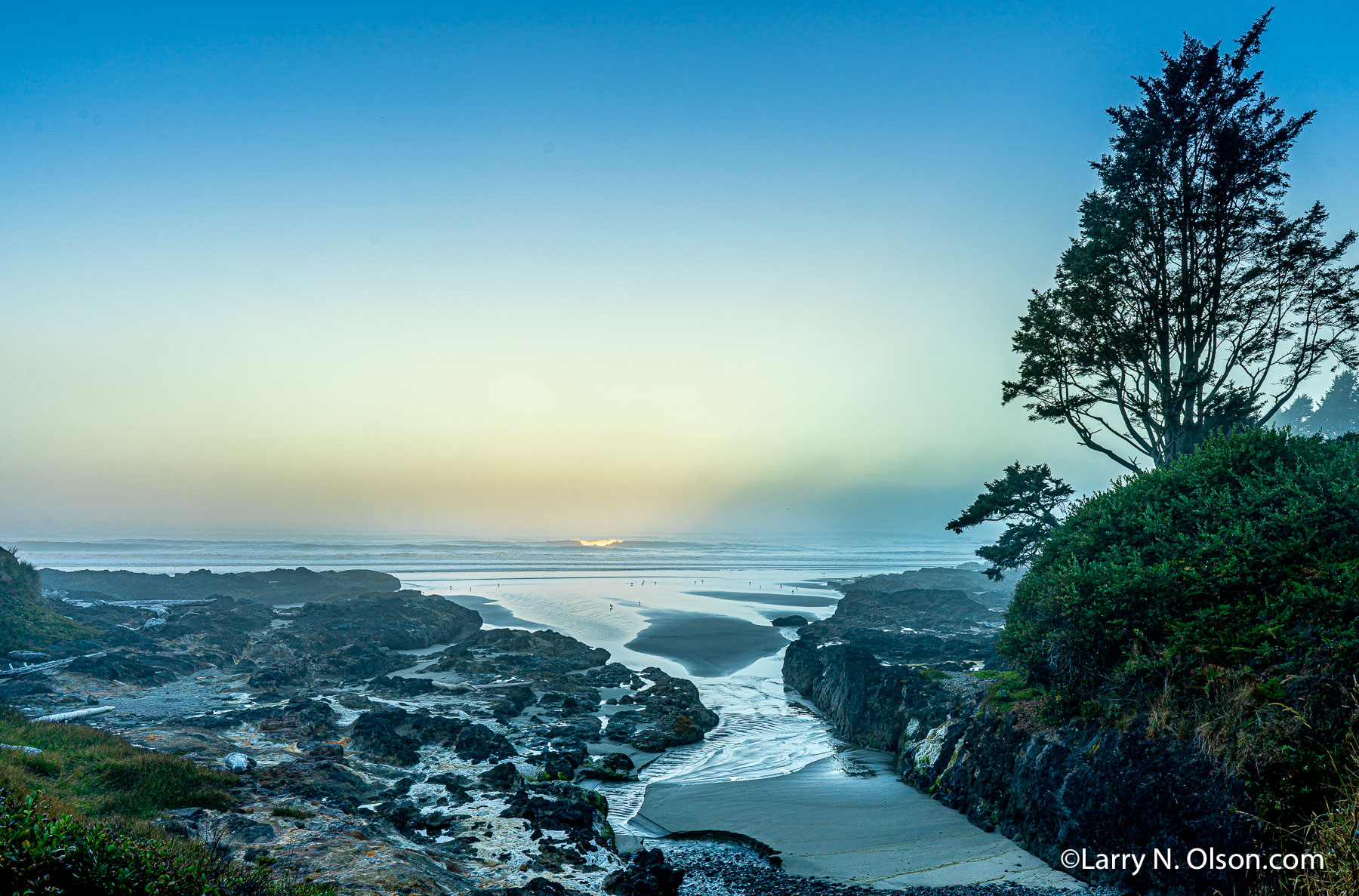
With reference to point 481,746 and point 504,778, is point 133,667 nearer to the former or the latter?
point 481,746

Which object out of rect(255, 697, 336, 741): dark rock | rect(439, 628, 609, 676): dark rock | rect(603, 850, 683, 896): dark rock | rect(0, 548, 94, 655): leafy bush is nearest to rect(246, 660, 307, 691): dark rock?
rect(255, 697, 336, 741): dark rock

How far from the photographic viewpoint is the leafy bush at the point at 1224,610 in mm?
8609

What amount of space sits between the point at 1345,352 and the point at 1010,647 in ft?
43.0

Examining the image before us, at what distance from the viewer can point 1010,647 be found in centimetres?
1426

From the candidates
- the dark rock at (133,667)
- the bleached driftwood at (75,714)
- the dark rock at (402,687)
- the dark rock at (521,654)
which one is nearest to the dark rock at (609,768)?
the dark rock at (402,687)

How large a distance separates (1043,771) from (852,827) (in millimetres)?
4026

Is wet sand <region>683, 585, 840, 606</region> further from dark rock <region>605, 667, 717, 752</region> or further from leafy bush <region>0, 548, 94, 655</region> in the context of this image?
leafy bush <region>0, 548, 94, 655</region>

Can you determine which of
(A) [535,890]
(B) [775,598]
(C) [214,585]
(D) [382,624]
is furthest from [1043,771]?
(C) [214,585]

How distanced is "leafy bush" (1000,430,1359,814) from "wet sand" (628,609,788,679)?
1788cm

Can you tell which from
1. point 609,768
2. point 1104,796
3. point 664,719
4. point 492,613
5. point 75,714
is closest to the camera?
point 1104,796

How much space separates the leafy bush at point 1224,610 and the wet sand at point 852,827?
305 cm

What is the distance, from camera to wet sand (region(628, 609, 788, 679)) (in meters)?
30.4

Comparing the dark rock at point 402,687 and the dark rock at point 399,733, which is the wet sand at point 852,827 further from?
the dark rock at point 402,687

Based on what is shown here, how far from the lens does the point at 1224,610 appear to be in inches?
412
